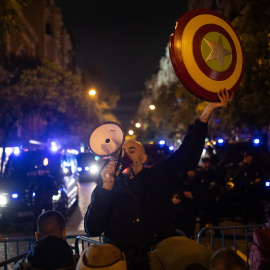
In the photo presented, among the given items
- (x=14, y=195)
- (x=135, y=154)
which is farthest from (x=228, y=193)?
(x=135, y=154)

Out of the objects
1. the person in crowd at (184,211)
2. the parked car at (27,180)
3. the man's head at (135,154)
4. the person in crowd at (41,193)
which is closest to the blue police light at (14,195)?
the parked car at (27,180)

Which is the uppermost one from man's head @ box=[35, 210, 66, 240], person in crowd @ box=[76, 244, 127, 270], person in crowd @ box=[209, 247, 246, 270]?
man's head @ box=[35, 210, 66, 240]

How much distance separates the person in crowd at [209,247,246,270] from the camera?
2.50 metres

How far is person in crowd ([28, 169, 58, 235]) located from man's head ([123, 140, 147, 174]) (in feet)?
22.5

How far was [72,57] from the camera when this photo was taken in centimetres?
8188

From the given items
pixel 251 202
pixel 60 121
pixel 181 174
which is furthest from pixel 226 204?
pixel 60 121

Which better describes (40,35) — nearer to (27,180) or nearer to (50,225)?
(27,180)

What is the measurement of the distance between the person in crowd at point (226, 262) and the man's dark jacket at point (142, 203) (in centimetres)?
66

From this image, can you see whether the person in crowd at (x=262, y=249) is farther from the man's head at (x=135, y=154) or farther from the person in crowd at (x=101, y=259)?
the person in crowd at (x=101, y=259)

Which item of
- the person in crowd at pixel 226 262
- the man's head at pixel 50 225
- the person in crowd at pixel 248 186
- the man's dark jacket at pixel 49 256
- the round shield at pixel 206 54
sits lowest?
the person in crowd at pixel 226 262

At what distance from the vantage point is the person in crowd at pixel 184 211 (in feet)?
21.7

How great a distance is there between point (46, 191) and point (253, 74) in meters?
13.5

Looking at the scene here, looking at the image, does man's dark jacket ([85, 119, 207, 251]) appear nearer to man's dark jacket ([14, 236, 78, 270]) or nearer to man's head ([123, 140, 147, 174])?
man's head ([123, 140, 147, 174])

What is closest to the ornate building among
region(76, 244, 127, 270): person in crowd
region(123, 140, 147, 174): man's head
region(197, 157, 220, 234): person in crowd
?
region(197, 157, 220, 234): person in crowd
